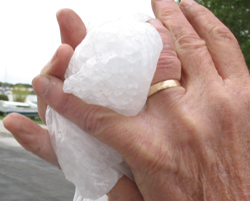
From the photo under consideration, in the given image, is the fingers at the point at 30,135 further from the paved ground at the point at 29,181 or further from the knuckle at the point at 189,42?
the paved ground at the point at 29,181

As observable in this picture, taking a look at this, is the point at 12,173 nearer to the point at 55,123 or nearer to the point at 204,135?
the point at 55,123

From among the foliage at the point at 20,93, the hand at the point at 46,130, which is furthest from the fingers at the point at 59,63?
the foliage at the point at 20,93

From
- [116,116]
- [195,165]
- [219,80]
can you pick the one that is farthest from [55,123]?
[219,80]

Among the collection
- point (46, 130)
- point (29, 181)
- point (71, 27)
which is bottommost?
point (29, 181)

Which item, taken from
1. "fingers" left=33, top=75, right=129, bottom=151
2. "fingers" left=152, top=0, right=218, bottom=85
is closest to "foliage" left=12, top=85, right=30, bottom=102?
"fingers" left=152, top=0, right=218, bottom=85

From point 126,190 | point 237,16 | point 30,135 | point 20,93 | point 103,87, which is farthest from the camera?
point 20,93

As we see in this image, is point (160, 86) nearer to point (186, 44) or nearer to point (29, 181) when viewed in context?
point (186, 44)

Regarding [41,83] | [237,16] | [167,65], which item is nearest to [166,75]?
[167,65]

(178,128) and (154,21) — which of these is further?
(154,21)
